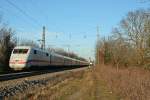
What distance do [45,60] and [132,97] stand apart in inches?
1575

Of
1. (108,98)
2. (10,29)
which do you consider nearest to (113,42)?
(10,29)

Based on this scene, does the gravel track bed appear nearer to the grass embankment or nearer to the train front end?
the grass embankment

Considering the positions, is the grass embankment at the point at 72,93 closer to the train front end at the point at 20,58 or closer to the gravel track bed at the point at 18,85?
the gravel track bed at the point at 18,85

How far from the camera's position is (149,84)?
13859 millimetres

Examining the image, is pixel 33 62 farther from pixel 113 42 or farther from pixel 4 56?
pixel 113 42

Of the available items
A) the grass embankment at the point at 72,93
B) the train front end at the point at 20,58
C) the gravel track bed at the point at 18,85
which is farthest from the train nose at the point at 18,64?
the grass embankment at the point at 72,93

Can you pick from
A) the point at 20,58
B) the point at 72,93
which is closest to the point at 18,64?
the point at 20,58

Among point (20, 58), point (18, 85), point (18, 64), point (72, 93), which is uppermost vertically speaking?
point (20, 58)

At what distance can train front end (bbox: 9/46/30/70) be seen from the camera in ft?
132

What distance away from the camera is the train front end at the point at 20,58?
40.2 meters

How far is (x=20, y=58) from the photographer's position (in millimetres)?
40562

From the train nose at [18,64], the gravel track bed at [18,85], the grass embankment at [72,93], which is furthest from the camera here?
the train nose at [18,64]

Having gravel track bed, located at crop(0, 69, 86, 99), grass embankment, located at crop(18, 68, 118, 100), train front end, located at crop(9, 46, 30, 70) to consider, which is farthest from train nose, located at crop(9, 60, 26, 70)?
grass embankment, located at crop(18, 68, 118, 100)

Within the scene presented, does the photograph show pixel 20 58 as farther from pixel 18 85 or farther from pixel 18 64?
pixel 18 85
